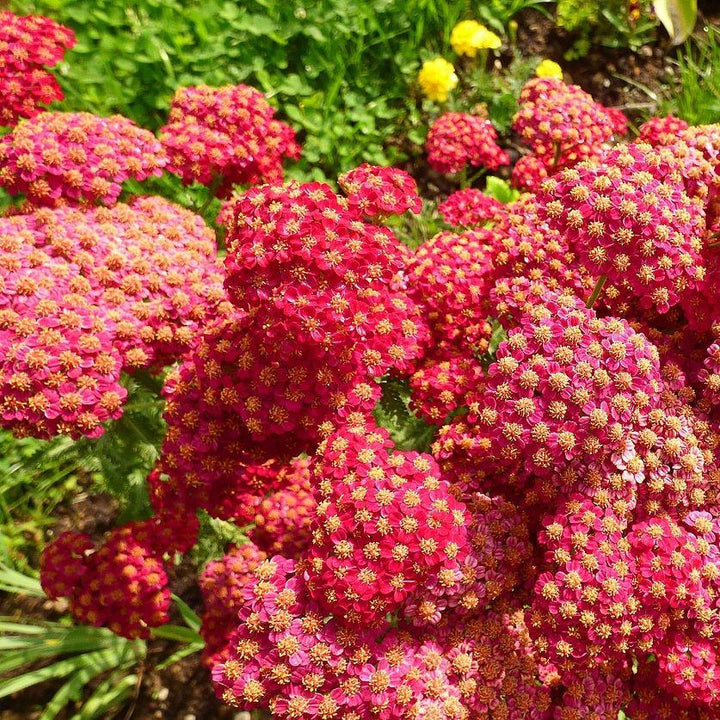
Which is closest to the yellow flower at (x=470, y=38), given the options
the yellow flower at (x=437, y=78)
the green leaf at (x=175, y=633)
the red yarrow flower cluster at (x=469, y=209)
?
the yellow flower at (x=437, y=78)

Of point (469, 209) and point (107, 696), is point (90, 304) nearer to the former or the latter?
point (469, 209)

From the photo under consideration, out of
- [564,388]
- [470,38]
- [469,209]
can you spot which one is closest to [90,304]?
[564,388]

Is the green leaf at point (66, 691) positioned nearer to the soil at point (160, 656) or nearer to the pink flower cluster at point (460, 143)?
the soil at point (160, 656)

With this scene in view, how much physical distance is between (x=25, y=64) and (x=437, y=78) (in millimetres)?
2514

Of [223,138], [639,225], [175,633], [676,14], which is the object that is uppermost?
A: [676,14]

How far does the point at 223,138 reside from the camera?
8.64 ft

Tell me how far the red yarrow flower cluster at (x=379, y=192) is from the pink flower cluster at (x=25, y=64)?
4.43 ft

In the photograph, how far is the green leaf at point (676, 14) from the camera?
1.50 meters

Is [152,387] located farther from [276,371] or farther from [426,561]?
[426,561]

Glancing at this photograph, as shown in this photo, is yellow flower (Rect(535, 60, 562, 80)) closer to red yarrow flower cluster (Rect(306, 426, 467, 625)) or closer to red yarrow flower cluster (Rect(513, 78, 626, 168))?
red yarrow flower cluster (Rect(513, 78, 626, 168))

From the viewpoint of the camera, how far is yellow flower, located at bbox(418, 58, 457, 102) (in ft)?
13.8

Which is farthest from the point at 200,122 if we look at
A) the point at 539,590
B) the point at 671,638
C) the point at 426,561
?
the point at 671,638

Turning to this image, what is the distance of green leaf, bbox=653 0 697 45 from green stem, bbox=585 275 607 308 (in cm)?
73

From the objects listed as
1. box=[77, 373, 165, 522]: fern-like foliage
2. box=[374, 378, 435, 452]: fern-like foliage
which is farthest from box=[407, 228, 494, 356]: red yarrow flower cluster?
box=[77, 373, 165, 522]: fern-like foliage
